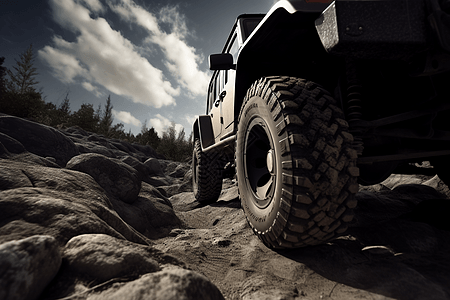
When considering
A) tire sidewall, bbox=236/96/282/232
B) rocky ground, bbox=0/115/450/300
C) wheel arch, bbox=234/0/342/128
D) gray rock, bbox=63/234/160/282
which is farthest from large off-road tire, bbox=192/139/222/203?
gray rock, bbox=63/234/160/282

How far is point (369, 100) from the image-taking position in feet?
6.23

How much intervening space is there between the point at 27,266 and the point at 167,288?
47 centimetres

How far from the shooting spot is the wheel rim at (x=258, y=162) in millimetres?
1796

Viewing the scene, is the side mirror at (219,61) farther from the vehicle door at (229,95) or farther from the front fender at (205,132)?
the front fender at (205,132)

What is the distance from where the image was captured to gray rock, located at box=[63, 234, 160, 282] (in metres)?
0.85

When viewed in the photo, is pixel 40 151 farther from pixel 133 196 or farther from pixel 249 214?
pixel 249 214

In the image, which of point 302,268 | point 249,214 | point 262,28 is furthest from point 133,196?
point 262,28

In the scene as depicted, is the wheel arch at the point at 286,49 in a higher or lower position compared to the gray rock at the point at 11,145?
higher

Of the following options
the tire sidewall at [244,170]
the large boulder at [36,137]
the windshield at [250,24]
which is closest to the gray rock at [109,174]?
the tire sidewall at [244,170]

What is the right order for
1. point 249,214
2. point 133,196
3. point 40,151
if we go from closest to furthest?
point 249,214 < point 133,196 < point 40,151

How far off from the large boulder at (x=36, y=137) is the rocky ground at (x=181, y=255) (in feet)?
5.10

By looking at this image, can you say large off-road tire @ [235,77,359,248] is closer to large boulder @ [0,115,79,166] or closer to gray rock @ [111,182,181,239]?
gray rock @ [111,182,181,239]

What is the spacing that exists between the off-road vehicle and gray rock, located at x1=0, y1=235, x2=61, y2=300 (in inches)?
45.5

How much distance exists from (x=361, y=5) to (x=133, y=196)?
117 inches
